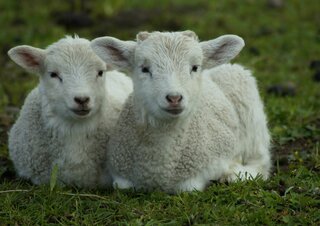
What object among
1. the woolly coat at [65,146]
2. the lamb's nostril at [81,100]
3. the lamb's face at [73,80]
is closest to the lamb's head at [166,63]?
the lamb's face at [73,80]

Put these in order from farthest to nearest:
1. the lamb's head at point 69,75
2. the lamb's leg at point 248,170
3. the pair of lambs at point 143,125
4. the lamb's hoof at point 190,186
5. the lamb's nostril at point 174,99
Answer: the lamb's leg at point 248,170 < the lamb's hoof at point 190,186 < the lamb's head at point 69,75 < the pair of lambs at point 143,125 < the lamb's nostril at point 174,99

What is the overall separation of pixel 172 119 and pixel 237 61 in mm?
5864

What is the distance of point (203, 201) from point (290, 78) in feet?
18.1

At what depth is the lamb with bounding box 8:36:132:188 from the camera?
699 centimetres

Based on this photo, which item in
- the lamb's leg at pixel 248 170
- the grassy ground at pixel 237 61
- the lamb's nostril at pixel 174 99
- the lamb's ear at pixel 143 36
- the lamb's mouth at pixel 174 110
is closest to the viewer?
the lamb's nostril at pixel 174 99

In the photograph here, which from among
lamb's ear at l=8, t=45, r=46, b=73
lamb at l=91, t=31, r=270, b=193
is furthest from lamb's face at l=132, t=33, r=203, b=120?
lamb's ear at l=8, t=45, r=46, b=73

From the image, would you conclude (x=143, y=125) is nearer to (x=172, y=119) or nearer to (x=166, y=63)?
(x=172, y=119)

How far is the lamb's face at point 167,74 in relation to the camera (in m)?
6.41

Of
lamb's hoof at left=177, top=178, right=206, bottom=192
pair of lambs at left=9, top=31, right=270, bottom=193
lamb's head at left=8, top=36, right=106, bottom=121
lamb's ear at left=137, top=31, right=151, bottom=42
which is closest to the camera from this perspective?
pair of lambs at left=9, top=31, right=270, bottom=193

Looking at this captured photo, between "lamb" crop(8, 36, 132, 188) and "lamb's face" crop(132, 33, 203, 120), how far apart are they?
0.55m

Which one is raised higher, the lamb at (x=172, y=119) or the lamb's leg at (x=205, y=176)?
the lamb at (x=172, y=119)

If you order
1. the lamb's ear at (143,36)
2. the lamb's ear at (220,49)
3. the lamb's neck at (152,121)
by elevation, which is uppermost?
the lamb's ear at (143,36)

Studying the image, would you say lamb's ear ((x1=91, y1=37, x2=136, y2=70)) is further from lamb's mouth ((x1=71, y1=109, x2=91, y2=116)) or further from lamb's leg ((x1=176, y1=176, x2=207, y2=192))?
lamb's leg ((x1=176, y1=176, x2=207, y2=192))

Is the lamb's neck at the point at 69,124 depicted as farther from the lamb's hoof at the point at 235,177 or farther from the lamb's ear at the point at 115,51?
the lamb's hoof at the point at 235,177
